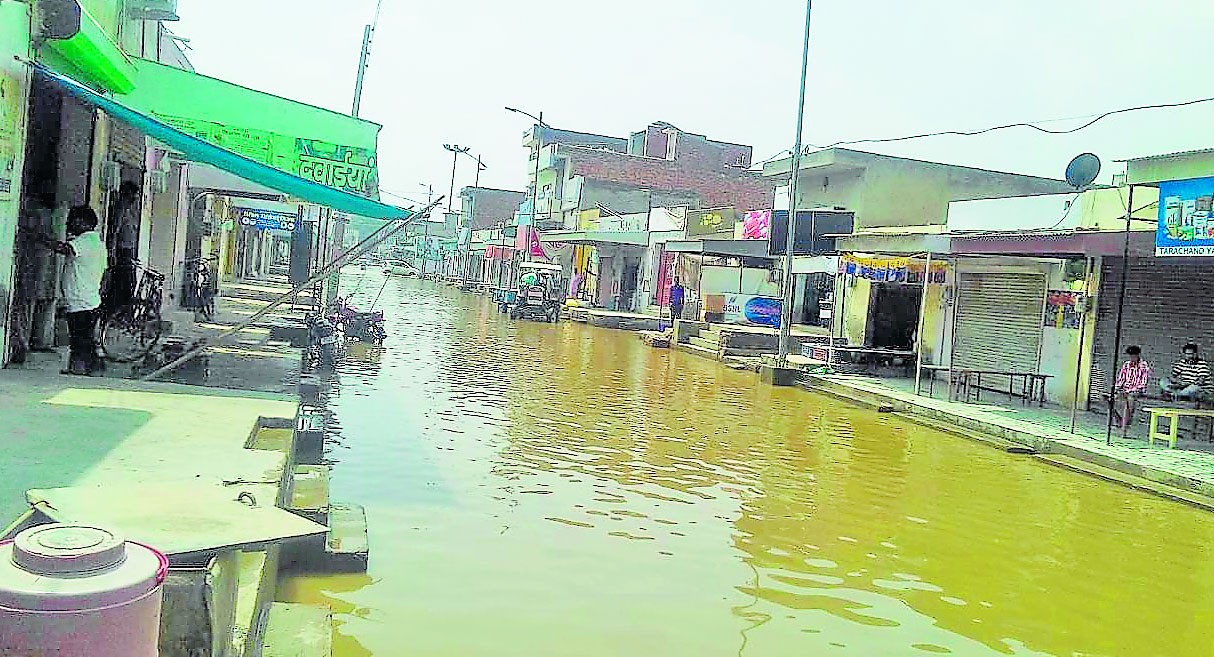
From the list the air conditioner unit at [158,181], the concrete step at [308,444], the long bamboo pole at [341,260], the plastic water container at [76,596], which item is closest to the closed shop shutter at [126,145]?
the air conditioner unit at [158,181]

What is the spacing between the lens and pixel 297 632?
16.5ft

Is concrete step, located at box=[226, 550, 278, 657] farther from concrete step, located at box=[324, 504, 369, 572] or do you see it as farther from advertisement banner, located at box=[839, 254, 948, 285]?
advertisement banner, located at box=[839, 254, 948, 285]

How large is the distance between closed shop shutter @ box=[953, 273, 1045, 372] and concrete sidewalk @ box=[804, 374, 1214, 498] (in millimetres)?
1922

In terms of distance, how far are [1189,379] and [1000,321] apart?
4.82 metres

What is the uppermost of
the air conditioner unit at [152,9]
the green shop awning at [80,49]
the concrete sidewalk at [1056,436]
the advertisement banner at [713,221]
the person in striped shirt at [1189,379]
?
the air conditioner unit at [152,9]

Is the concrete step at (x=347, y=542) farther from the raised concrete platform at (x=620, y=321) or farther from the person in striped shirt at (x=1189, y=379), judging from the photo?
the raised concrete platform at (x=620, y=321)

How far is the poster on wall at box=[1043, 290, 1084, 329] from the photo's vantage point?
16.8 m

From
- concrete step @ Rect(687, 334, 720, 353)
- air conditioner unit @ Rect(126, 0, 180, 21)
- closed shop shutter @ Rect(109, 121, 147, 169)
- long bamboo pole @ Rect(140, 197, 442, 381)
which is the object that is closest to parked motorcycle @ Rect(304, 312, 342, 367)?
closed shop shutter @ Rect(109, 121, 147, 169)

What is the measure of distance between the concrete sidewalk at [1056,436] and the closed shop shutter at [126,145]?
11.3 metres

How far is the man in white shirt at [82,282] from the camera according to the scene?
10.2m

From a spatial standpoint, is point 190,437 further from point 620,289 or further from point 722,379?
point 620,289

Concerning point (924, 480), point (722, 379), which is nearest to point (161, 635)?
point (924, 480)

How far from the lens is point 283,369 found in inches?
510

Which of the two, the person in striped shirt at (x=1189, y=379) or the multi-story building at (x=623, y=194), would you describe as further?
the multi-story building at (x=623, y=194)
